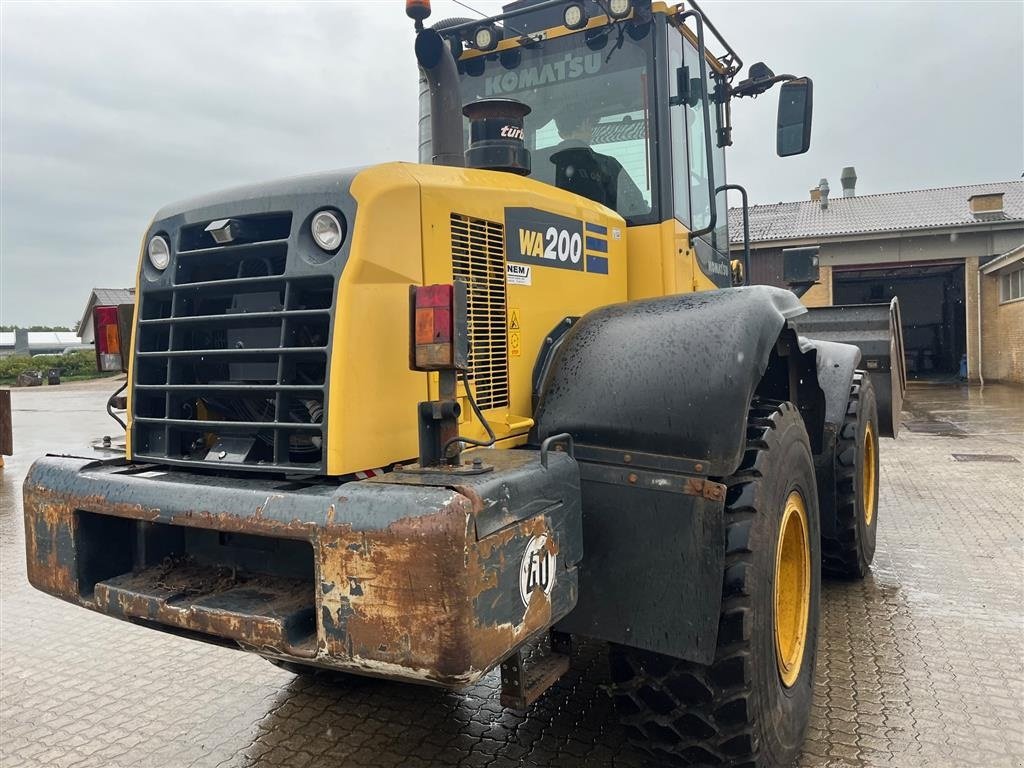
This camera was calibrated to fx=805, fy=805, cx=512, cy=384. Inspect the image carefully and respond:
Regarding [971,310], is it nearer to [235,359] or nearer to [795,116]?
[795,116]

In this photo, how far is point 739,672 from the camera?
7.95ft

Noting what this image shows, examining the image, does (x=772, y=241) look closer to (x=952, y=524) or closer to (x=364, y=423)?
(x=952, y=524)

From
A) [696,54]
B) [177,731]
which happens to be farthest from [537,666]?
[696,54]

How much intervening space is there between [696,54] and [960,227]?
22.1 m

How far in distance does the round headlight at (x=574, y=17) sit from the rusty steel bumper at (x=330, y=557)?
87.3 inches

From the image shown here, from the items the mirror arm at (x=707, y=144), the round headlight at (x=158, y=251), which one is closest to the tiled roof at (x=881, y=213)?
the mirror arm at (x=707, y=144)

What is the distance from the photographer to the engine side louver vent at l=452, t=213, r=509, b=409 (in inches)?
105

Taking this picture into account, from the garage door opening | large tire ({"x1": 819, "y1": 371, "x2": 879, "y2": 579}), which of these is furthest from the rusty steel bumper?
the garage door opening

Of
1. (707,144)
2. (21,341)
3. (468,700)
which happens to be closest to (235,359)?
(468,700)

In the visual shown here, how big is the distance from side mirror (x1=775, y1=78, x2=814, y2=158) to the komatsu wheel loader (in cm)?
156

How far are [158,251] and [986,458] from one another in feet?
31.2

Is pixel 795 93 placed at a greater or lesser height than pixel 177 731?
greater

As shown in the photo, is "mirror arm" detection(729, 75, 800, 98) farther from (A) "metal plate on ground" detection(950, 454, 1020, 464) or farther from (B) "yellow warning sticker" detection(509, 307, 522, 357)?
(A) "metal plate on ground" detection(950, 454, 1020, 464)

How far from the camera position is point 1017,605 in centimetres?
433
